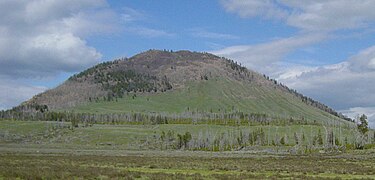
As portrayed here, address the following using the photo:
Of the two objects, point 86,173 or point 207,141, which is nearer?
point 86,173

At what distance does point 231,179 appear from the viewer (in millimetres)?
39000

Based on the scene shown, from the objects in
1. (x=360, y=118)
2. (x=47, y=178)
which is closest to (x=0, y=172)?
(x=47, y=178)

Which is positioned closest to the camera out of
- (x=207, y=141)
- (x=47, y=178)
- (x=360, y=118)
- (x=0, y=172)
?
(x=47, y=178)

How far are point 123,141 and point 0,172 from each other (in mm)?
160649

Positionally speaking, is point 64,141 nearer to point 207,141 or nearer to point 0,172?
point 207,141

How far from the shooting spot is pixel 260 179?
39688 millimetres

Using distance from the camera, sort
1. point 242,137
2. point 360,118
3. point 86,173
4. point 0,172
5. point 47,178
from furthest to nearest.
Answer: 1. point 242,137
2. point 360,118
3. point 86,173
4. point 0,172
5. point 47,178

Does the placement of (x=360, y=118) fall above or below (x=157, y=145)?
above

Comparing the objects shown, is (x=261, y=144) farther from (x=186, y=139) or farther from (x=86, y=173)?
(x=86, y=173)

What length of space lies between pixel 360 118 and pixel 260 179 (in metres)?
132

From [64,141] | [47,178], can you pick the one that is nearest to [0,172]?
[47,178]

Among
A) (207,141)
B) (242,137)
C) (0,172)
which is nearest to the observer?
(0,172)

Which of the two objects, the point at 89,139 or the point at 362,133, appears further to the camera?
the point at 89,139

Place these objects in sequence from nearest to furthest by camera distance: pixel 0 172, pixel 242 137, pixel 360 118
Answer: pixel 0 172 → pixel 360 118 → pixel 242 137
